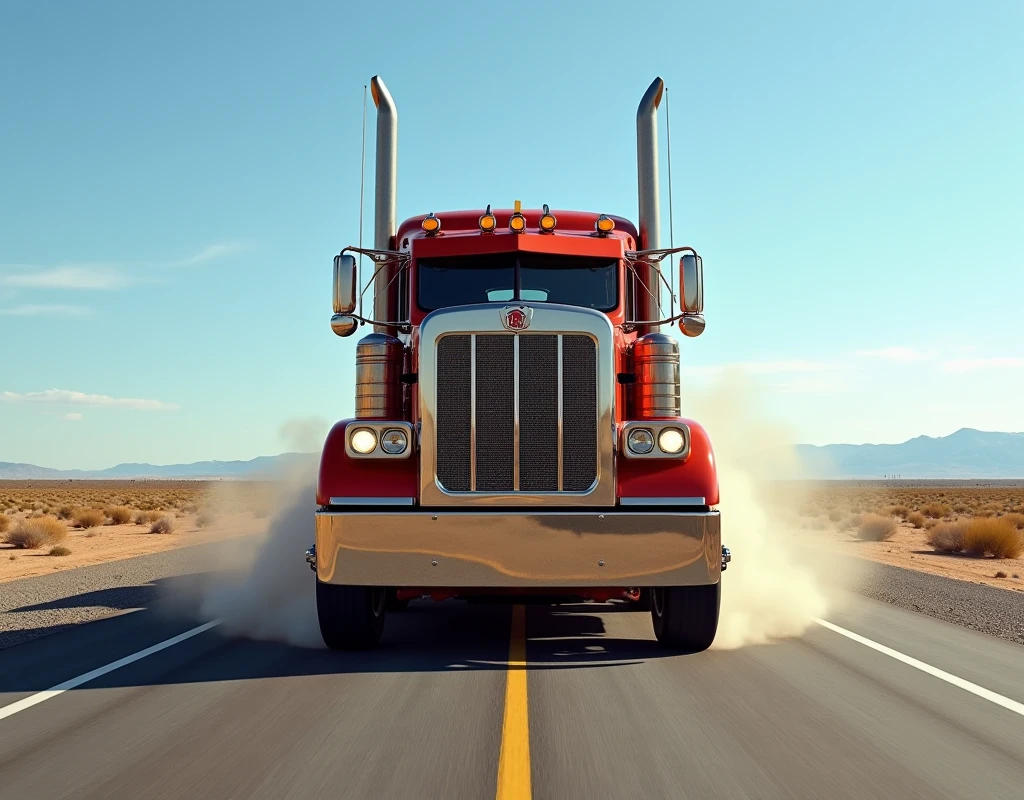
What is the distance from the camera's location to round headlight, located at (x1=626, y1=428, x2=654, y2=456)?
7312 millimetres

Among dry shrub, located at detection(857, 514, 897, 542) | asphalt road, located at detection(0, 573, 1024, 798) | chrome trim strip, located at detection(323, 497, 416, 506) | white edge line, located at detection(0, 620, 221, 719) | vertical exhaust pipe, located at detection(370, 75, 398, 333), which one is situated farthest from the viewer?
dry shrub, located at detection(857, 514, 897, 542)

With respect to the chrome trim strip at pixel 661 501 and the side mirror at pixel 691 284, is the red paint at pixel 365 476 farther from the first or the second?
the side mirror at pixel 691 284

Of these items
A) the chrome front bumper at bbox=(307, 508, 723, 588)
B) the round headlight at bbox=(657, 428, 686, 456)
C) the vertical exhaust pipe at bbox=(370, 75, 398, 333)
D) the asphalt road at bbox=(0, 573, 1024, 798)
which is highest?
the vertical exhaust pipe at bbox=(370, 75, 398, 333)

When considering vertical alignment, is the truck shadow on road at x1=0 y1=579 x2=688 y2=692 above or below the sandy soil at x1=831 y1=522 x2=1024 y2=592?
above

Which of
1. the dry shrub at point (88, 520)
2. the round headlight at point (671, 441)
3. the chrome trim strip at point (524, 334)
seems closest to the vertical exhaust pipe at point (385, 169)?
the chrome trim strip at point (524, 334)

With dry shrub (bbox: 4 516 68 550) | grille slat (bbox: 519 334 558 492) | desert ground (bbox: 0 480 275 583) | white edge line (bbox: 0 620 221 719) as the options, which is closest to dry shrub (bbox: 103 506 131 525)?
desert ground (bbox: 0 480 275 583)

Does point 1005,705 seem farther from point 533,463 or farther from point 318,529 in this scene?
point 318,529

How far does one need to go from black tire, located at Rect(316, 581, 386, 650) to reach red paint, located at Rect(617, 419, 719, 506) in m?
2.18

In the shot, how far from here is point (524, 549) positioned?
7074 millimetres

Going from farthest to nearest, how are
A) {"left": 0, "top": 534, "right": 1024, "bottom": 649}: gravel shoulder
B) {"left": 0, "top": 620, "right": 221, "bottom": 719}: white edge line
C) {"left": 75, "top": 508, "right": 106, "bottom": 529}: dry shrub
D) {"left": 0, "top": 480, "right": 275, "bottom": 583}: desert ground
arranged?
{"left": 75, "top": 508, "right": 106, "bottom": 529}: dry shrub → {"left": 0, "top": 480, "right": 275, "bottom": 583}: desert ground → {"left": 0, "top": 534, "right": 1024, "bottom": 649}: gravel shoulder → {"left": 0, "top": 620, "right": 221, "bottom": 719}: white edge line

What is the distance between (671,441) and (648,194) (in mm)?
3104

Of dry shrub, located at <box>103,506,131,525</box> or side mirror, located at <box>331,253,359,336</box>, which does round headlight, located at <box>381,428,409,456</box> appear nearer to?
side mirror, located at <box>331,253,359,336</box>

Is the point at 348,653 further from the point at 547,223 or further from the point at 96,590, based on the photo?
Answer: the point at 96,590

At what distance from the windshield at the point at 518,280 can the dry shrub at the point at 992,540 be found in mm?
17351
